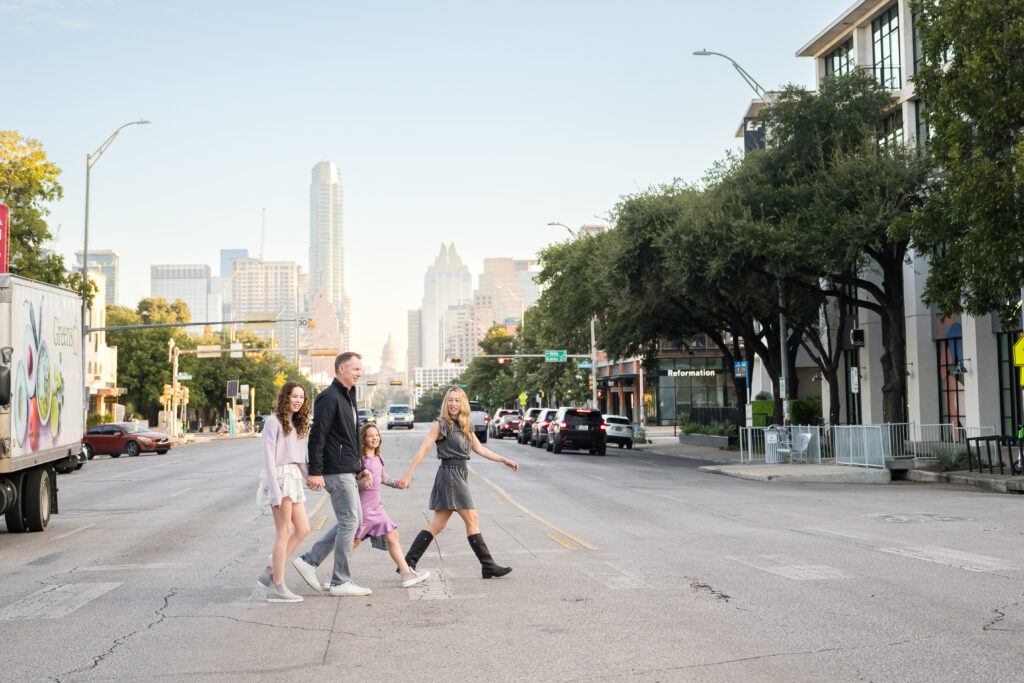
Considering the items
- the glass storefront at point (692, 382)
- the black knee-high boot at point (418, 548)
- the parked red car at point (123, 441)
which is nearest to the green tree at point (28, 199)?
the parked red car at point (123, 441)

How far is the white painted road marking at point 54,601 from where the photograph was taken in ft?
29.7

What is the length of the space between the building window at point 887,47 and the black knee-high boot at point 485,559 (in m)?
35.1

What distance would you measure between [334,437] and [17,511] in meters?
8.25

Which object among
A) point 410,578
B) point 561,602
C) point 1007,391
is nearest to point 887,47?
point 1007,391

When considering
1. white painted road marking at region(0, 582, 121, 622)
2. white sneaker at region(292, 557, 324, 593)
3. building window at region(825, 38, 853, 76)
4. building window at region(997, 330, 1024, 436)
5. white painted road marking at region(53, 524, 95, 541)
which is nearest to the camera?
white painted road marking at region(0, 582, 121, 622)

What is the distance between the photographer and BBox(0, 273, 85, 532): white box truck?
14062 mm

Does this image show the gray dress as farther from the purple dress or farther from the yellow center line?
the yellow center line

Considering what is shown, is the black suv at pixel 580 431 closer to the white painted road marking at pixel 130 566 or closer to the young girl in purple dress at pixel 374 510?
the white painted road marking at pixel 130 566

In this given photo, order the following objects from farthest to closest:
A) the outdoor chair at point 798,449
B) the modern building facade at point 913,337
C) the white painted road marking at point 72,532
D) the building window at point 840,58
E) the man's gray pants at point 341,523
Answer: the building window at point 840,58
the modern building facade at point 913,337
the outdoor chair at point 798,449
the white painted road marking at point 72,532
the man's gray pants at point 341,523

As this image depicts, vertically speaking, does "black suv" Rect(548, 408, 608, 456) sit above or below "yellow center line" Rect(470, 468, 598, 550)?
above

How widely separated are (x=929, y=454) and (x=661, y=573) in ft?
64.3

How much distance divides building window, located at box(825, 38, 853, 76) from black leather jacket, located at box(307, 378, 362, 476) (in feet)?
129

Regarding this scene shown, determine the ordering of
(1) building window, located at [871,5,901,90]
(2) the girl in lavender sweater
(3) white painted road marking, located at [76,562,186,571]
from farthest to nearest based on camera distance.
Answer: (1) building window, located at [871,5,901,90] → (3) white painted road marking, located at [76,562,186,571] → (2) the girl in lavender sweater

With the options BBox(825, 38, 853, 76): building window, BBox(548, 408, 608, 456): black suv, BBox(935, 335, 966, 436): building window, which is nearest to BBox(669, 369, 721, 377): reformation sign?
BBox(825, 38, 853, 76): building window
